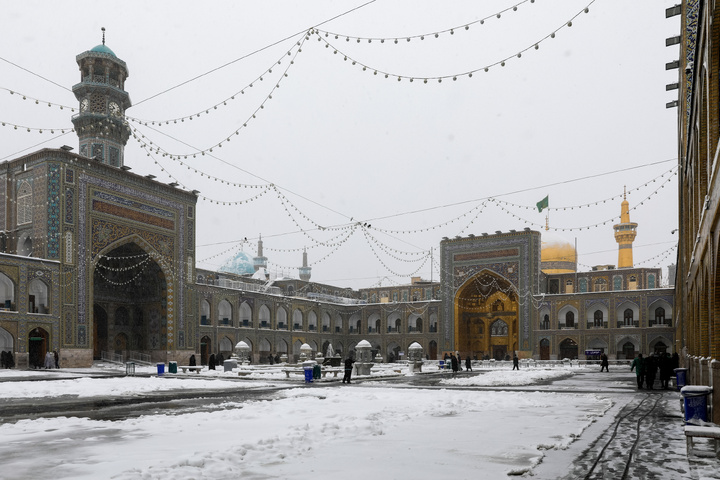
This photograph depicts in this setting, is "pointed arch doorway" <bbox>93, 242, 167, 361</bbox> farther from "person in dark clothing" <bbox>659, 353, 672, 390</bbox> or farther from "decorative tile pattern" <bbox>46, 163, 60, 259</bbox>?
"person in dark clothing" <bbox>659, 353, 672, 390</bbox>

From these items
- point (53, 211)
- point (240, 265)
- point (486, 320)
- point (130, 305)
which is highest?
point (53, 211)

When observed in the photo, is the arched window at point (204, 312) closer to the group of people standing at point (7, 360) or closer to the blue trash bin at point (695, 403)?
the group of people standing at point (7, 360)

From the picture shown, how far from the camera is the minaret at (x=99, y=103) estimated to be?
38.0m

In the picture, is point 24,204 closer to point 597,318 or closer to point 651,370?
point 651,370

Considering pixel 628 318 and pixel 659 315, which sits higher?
pixel 659 315

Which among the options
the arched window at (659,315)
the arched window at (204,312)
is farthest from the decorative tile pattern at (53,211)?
the arched window at (659,315)

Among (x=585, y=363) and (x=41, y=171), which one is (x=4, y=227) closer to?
(x=41, y=171)

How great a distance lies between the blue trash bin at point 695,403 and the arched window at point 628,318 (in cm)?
4406

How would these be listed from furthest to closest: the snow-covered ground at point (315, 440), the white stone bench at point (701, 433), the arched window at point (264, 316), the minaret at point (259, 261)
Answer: the minaret at point (259, 261)
the arched window at point (264, 316)
the white stone bench at point (701, 433)
the snow-covered ground at point (315, 440)

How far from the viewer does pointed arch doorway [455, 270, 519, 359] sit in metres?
56.2

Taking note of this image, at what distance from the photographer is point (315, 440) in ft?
28.4

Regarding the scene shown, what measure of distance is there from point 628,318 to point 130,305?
120 ft

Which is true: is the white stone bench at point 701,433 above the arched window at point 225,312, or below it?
above

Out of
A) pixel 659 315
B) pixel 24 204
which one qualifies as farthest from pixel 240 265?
pixel 659 315
